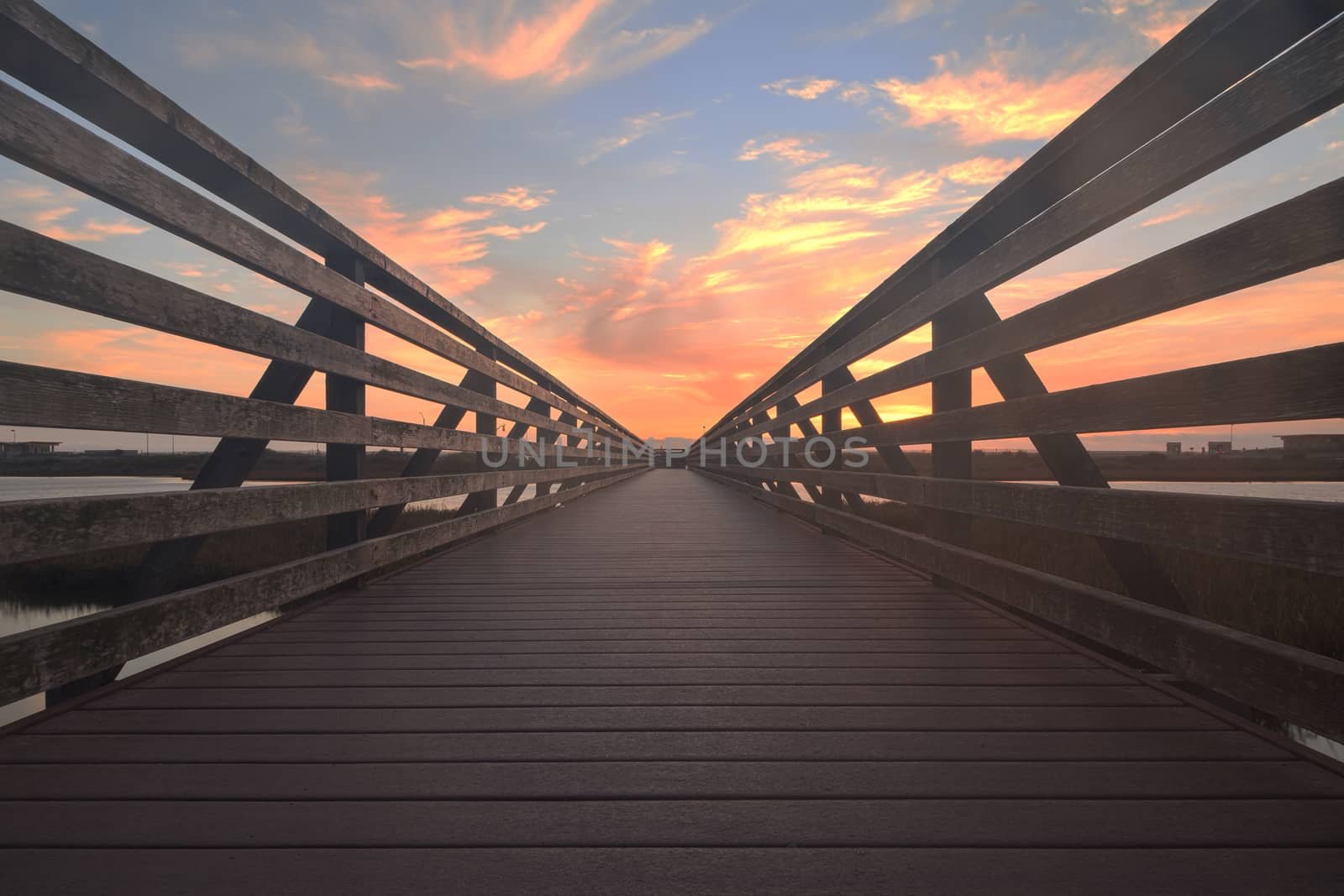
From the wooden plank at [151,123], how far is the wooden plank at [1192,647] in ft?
8.61

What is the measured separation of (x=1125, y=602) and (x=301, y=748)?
1952 mm

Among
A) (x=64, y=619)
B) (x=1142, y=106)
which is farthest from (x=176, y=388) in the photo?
(x=64, y=619)

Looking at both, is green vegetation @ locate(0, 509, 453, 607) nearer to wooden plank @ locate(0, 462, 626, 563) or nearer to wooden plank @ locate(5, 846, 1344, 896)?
wooden plank @ locate(0, 462, 626, 563)

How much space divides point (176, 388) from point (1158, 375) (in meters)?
2.45

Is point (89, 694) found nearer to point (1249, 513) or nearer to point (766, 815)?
point (766, 815)

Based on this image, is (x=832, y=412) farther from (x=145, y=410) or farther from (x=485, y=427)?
(x=145, y=410)

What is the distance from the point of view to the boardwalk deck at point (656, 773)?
1141mm

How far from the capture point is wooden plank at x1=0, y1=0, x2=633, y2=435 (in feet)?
5.14

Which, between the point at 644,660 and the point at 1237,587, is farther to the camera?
the point at 1237,587

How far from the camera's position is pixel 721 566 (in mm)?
4059

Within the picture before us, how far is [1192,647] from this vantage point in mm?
1569

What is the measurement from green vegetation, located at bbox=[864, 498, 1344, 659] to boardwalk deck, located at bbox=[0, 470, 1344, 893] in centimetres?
164

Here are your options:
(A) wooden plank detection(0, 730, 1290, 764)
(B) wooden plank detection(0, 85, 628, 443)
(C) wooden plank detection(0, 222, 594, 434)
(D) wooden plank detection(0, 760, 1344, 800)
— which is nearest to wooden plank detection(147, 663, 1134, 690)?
(A) wooden plank detection(0, 730, 1290, 764)

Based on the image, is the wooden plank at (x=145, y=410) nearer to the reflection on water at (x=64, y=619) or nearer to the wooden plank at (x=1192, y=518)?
the wooden plank at (x=1192, y=518)
